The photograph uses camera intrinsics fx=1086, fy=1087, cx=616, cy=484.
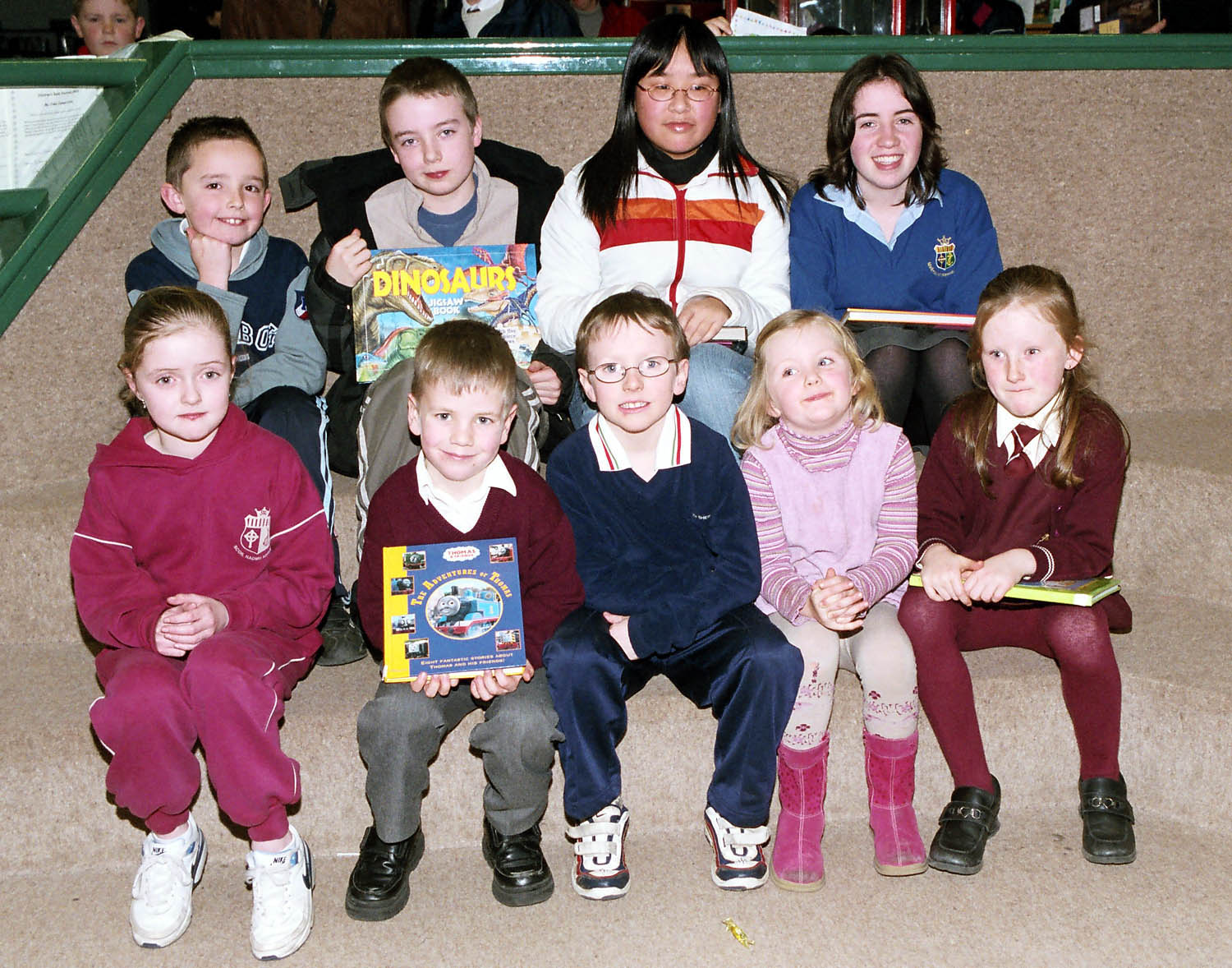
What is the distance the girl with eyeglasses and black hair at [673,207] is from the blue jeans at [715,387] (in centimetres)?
12

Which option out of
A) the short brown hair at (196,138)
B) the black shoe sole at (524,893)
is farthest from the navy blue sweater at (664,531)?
the short brown hair at (196,138)

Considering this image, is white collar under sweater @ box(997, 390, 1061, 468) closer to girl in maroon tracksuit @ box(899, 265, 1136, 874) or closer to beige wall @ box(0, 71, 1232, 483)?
girl in maroon tracksuit @ box(899, 265, 1136, 874)

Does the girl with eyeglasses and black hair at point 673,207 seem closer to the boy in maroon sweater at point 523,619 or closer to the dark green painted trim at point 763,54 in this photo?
the dark green painted trim at point 763,54

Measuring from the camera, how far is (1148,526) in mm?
2697

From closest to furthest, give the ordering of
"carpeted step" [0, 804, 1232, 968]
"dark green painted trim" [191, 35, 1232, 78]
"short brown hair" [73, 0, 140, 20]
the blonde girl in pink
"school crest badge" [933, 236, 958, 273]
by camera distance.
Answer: "carpeted step" [0, 804, 1232, 968]
the blonde girl in pink
"school crest badge" [933, 236, 958, 273]
"dark green painted trim" [191, 35, 1232, 78]
"short brown hair" [73, 0, 140, 20]

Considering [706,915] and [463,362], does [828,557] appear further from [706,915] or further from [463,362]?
[463,362]

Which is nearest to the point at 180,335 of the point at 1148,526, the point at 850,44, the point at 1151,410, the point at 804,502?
the point at 804,502

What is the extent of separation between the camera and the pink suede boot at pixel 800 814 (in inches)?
83.2

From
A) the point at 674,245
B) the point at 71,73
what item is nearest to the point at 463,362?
the point at 674,245

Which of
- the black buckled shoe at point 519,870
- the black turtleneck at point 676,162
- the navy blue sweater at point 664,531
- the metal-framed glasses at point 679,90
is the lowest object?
the black buckled shoe at point 519,870

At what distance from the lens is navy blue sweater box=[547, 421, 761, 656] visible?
2.20m

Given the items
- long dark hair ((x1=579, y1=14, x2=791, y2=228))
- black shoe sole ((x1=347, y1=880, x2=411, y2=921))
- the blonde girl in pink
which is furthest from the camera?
long dark hair ((x1=579, y1=14, x2=791, y2=228))

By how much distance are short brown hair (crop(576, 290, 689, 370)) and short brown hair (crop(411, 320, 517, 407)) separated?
0.52ft

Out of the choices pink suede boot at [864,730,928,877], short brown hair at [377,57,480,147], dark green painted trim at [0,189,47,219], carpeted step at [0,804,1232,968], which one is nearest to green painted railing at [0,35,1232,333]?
dark green painted trim at [0,189,47,219]
